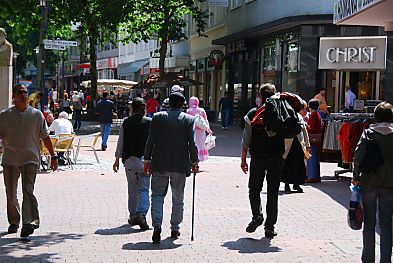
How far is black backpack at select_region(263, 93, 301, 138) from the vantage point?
9930mm

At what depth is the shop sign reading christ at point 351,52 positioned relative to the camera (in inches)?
736

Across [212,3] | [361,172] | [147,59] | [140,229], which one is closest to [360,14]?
[140,229]

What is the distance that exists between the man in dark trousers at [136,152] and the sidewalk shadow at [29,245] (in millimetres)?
1031

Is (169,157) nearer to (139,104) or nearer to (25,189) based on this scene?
(139,104)

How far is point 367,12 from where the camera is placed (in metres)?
17.7

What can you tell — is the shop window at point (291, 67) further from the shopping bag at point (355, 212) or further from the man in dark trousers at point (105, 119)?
the shopping bag at point (355, 212)

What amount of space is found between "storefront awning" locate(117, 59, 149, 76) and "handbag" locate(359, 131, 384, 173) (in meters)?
59.7

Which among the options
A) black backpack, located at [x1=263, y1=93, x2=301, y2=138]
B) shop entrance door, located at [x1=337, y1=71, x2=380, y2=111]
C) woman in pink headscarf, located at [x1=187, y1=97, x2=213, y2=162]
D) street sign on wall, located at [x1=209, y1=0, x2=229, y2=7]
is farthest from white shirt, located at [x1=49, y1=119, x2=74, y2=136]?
street sign on wall, located at [x1=209, y1=0, x2=229, y2=7]

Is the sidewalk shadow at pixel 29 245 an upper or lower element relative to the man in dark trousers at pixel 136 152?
lower

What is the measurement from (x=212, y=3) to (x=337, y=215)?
30706mm

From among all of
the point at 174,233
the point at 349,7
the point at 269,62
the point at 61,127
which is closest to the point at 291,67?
the point at 269,62

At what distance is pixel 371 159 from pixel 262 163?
2378mm

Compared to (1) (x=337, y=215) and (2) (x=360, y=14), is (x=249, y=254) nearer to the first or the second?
(1) (x=337, y=215)

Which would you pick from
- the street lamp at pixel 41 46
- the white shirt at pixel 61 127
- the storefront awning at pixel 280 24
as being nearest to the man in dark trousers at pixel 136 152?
the white shirt at pixel 61 127
